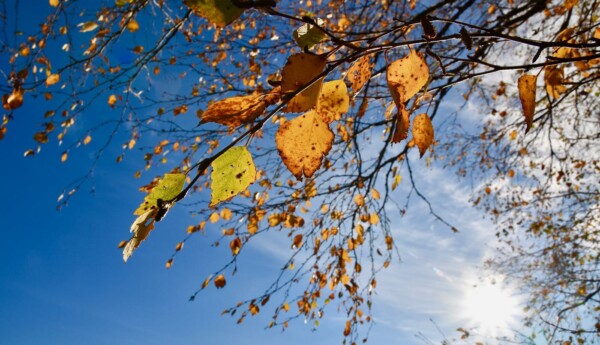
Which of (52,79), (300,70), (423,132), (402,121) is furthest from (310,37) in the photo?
(52,79)

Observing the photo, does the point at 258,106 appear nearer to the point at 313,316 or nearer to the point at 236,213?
the point at 236,213

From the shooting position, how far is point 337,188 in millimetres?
A: 3861

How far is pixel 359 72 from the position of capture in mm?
756

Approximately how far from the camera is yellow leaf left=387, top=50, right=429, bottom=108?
0.66m

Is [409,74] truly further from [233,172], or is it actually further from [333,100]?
[233,172]

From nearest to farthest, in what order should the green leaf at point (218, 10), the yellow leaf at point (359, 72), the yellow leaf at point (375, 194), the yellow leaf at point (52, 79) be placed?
the green leaf at point (218, 10)
the yellow leaf at point (359, 72)
the yellow leaf at point (52, 79)
the yellow leaf at point (375, 194)

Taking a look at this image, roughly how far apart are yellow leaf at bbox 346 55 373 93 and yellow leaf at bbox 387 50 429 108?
0.23ft

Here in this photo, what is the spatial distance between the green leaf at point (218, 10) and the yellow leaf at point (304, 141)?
0.21 metres

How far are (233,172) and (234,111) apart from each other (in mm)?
105

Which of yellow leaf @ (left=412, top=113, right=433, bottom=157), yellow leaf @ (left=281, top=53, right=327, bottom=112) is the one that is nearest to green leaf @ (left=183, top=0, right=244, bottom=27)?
yellow leaf @ (left=281, top=53, right=327, bottom=112)

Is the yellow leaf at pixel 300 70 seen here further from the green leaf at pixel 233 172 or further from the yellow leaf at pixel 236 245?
the yellow leaf at pixel 236 245

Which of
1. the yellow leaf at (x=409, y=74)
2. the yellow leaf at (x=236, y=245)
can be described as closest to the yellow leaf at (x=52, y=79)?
the yellow leaf at (x=236, y=245)

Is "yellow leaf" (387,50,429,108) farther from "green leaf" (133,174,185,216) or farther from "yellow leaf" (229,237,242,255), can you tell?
"yellow leaf" (229,237,242,255)

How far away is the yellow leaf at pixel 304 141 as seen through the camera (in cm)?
66
